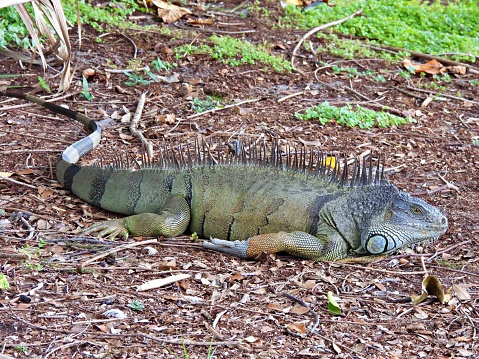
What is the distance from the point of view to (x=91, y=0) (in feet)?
34.7

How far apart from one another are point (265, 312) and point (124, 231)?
1.77m

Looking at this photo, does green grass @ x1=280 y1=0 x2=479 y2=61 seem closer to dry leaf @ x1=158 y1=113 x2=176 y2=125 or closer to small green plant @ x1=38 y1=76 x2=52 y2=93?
dry leaf @ x1=158 y1=113 x2=176 y2=125

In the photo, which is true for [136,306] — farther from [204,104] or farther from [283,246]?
[204,104]

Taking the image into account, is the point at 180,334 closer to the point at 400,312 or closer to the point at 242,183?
the point at 400,312

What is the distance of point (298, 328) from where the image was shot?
450cm

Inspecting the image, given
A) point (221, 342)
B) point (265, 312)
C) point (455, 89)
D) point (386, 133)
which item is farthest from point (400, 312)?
point (455, 89)

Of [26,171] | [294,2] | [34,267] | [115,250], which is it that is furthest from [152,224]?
[294,2]

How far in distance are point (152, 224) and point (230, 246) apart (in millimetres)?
724

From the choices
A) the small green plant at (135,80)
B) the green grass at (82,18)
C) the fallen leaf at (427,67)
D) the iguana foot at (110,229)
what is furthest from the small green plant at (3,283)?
the fallen leaf at (427,67)

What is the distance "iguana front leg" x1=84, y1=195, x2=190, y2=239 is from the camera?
19.5ft

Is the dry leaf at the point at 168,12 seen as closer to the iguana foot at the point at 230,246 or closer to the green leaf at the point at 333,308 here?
the iguana foot at the point at 230,246

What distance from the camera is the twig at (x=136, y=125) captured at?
735 cm

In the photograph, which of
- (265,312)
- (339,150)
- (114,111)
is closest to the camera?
(265,312)

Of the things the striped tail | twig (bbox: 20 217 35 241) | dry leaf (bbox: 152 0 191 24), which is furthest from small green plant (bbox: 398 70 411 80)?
twig (bbox: 20 217 35 241)
